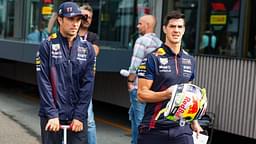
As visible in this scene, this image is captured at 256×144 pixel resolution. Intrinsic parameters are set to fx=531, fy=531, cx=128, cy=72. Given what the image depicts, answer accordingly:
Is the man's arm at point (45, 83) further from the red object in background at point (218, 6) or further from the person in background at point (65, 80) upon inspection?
the red object in background at point (218, 6)

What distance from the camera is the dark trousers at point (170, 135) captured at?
4113 millimetres

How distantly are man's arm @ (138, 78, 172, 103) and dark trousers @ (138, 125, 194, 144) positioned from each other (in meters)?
0.25

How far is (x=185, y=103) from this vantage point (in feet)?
12.8

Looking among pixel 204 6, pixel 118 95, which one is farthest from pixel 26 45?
pixel 204 6

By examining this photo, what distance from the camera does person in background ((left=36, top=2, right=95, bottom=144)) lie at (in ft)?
13.8

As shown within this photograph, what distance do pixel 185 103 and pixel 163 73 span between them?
0.32 m

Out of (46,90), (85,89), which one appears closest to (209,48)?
(85,89)

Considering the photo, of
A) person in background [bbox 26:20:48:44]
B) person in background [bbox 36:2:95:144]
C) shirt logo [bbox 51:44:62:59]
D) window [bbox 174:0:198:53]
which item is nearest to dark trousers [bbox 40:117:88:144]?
person in background [bbox 36:2:95:144]

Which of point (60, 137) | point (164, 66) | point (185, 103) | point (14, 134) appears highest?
point (164, 66)

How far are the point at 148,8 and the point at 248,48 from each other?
2875mm

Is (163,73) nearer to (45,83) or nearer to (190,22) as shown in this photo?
(45,83)

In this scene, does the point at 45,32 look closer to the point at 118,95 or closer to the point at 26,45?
the point at 26,45

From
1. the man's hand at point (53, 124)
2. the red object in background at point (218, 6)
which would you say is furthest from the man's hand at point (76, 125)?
the red object in background at point (218, 6)

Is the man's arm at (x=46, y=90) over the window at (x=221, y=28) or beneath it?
beneath
